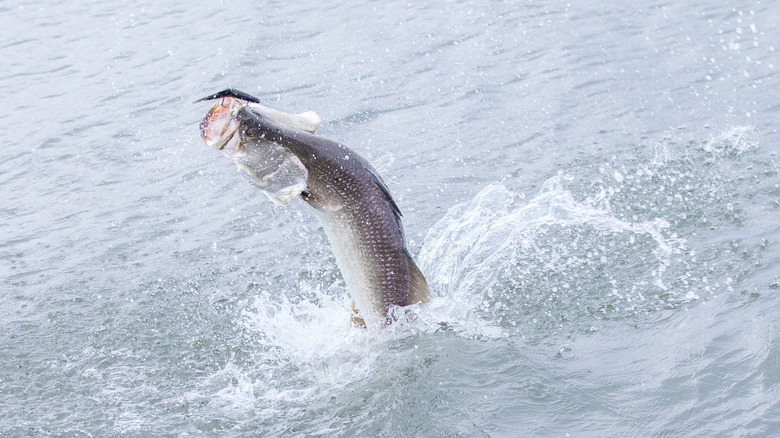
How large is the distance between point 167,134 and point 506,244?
20.2 feet

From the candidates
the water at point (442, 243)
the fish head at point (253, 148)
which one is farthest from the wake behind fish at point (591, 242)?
the fish head at point (253, 148)

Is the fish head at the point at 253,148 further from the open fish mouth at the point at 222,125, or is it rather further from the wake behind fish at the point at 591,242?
the wake behind fish at the point at 591,242

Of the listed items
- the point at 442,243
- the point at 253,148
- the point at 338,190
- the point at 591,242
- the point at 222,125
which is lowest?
the point at 442,243

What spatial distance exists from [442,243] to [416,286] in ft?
6.25

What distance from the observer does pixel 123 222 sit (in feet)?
Answer: 28.8

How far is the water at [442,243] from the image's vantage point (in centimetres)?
518

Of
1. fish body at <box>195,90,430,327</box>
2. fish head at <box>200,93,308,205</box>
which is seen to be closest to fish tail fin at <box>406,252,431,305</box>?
fish body at <box>195,90,430,327</box>

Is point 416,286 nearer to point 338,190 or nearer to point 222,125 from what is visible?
point 338,190

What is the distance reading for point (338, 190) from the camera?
4.80 meters

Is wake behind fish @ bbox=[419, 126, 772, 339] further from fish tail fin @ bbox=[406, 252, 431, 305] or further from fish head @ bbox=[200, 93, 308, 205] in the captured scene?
fish head @ bbox=[200, 93, 308, 205]

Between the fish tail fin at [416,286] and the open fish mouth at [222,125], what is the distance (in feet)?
4.67

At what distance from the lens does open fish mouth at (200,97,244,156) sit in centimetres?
438

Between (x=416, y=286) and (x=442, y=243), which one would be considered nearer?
(x=416, y=286)

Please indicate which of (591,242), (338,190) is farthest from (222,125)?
(591,242)
